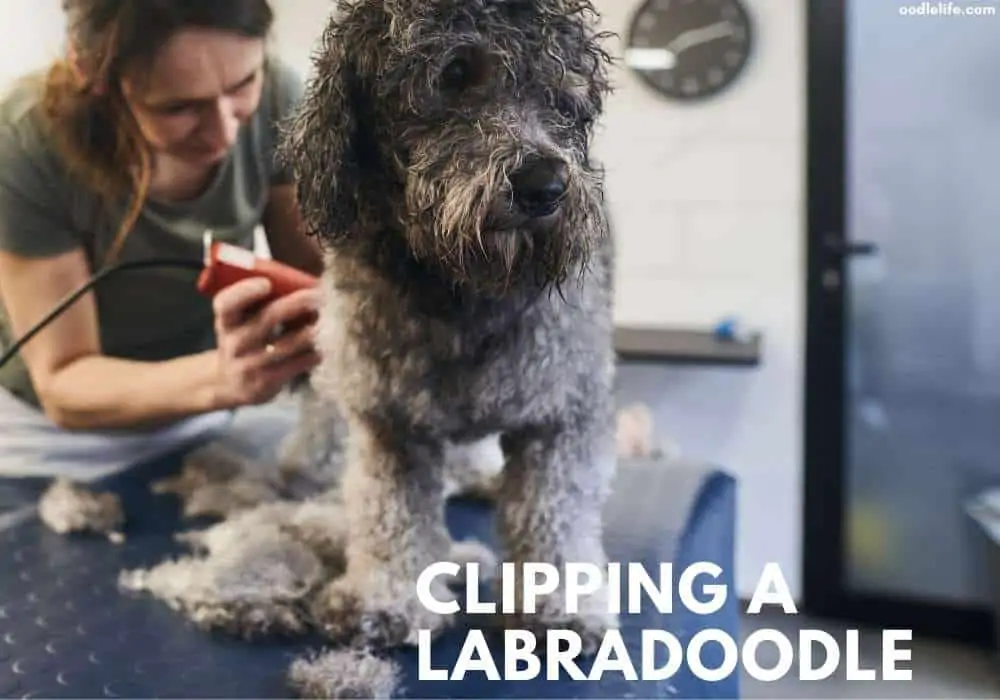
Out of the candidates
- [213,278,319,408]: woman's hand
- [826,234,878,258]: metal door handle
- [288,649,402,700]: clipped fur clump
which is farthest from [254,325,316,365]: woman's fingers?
[826,234,878,258]: metal door handle

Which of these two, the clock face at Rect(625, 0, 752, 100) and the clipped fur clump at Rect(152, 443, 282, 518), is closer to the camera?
the clipped fur clump at Rect(152, 443, 282, 518)

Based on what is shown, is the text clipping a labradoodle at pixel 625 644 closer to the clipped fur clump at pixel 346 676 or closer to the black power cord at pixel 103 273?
the clipped fur clump at pixel 346 676

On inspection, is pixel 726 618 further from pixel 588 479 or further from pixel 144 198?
pixel 144 198

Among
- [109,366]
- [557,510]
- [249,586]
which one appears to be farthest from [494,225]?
[109,366]

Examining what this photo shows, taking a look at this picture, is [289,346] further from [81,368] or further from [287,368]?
[81,368]

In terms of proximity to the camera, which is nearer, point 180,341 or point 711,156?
point 180,341

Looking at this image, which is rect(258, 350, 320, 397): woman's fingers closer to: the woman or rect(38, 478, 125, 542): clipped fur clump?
the woman

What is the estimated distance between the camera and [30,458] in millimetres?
836

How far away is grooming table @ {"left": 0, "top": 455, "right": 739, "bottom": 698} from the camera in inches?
23.8

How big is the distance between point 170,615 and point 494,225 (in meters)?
0.44

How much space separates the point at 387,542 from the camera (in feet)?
2.09

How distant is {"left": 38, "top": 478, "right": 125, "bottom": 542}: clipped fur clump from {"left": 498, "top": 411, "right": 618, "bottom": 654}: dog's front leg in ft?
1.35

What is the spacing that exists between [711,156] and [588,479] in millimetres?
617

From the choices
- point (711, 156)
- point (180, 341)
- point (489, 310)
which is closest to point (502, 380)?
point (489, 310)
